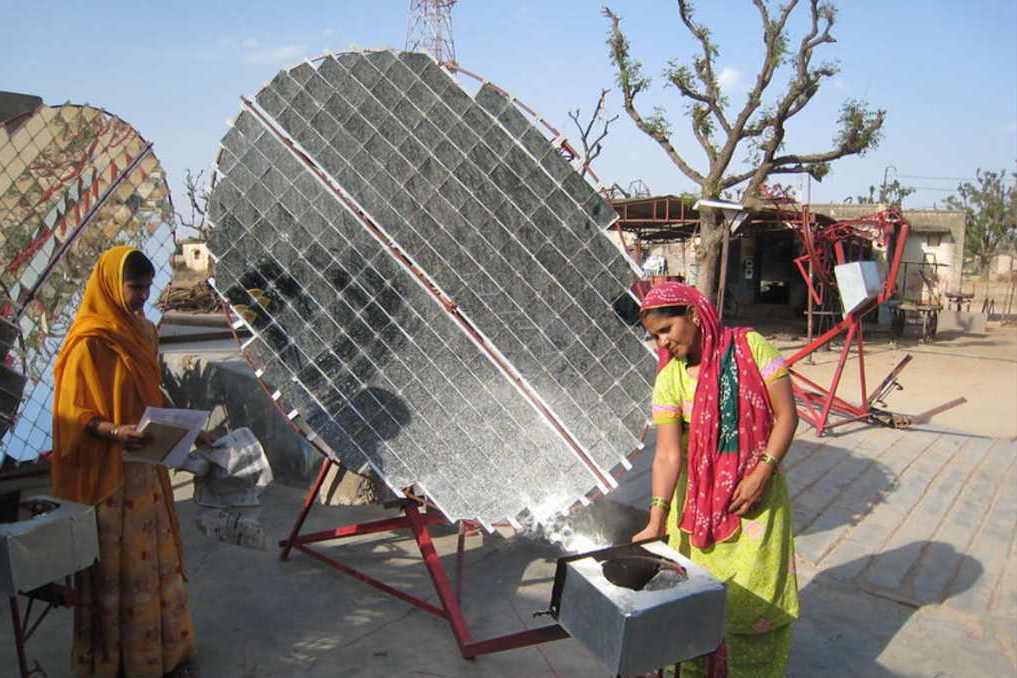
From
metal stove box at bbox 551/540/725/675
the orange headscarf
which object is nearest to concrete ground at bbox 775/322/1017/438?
metal stove box at bbox 551/540/725/675

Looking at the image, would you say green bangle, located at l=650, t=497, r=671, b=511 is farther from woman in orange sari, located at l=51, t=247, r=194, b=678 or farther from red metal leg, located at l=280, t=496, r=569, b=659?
woman in orange sari, located at l=51, t=247, r=194, b=678

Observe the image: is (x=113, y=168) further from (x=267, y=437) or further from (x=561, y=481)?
(x=561, y=481)

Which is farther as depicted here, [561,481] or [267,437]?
[267,437]

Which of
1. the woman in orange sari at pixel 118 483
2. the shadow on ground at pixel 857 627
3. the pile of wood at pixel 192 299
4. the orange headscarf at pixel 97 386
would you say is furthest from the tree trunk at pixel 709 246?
the orange headscarf at pixel 97 386

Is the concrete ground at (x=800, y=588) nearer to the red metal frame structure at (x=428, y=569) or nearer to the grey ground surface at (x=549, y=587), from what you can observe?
the grey ground surface at (x=549, y=587)

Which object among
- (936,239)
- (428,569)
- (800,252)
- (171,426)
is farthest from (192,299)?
(936,239)

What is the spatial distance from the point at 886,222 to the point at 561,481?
23.6 feet

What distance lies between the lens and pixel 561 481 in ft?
11.7

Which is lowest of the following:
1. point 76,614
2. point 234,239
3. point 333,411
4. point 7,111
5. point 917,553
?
point 917,553

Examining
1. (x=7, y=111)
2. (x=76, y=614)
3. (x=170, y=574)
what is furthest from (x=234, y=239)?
(x=7, y=111)

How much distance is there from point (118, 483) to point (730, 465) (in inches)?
102

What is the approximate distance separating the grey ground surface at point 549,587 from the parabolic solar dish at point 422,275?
1.14 meters

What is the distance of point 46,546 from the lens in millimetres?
2590

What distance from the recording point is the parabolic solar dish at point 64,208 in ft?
14.7
